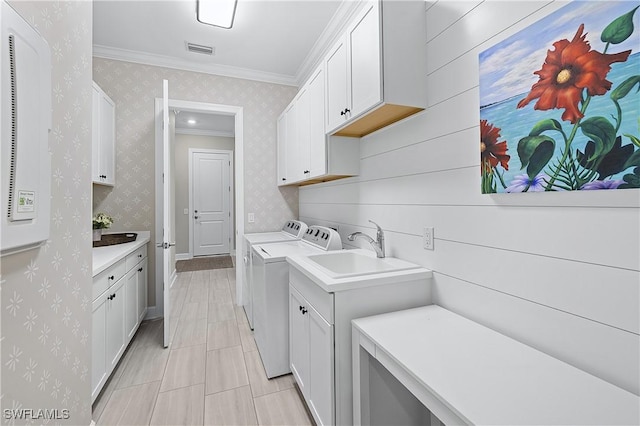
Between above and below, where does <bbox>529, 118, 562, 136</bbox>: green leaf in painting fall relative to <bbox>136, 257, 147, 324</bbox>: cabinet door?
above

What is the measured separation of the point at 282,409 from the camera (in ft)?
5.62

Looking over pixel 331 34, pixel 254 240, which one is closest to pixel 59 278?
pixel 254 240

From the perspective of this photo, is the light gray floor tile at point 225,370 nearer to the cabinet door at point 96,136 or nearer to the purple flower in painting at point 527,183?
the cabinet door at point 96,136

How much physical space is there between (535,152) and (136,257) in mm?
3007

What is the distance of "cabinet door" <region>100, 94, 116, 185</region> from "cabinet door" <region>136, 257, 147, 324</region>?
0.88 meters

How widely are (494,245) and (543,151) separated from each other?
1.30ft

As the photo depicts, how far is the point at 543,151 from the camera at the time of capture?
3.15 ft

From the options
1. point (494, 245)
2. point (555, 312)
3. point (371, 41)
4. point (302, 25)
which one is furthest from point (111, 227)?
point (555, 312)

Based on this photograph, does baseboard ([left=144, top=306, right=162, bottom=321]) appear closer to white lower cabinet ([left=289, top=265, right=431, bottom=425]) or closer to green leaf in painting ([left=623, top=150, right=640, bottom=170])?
white lower cabinet ([left=289, top=265, right=431, bottom=425])

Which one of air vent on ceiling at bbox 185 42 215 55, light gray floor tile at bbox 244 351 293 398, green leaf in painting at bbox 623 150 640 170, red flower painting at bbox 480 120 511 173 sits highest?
air vent on ceiling at bbox 185 42 215 55

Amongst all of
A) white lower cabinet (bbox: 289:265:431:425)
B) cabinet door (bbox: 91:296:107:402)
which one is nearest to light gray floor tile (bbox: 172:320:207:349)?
cabinet door (bbox: 91:296:107:402)

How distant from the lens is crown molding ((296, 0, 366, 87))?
2227 mm

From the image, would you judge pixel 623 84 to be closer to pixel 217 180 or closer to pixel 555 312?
pixel 555 312

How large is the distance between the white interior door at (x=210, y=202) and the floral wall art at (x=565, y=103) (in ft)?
19.4
